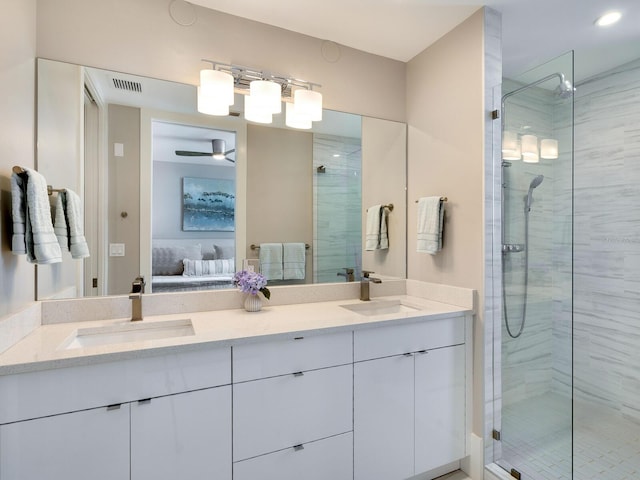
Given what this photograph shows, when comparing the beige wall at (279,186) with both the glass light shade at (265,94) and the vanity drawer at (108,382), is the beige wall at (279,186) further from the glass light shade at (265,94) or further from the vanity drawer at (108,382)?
the vanity drawer at (108,382)

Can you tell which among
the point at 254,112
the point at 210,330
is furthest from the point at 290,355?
the point at 254,112

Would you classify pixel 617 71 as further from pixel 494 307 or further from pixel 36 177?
pixel 36 177

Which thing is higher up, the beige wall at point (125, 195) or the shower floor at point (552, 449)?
the beige wall at point (125, 195)

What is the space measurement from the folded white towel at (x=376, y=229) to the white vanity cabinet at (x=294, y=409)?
913 mm

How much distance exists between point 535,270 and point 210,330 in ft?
6.01

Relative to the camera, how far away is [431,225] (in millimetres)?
2033

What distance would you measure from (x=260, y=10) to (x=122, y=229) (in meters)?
1.40

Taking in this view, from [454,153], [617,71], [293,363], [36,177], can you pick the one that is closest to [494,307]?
[454,153]

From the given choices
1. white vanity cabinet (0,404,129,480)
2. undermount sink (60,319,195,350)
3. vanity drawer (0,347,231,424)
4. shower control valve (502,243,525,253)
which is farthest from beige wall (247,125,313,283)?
shower control valve (502,243,525,253)

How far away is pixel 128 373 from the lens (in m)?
1.17

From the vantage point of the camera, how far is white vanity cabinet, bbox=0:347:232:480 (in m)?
1.05

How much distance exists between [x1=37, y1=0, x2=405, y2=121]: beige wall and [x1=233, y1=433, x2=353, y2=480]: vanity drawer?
1880 mm

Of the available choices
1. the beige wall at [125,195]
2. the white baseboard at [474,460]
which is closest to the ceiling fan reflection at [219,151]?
the beige wall at [125,195]

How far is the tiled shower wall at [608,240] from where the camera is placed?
7.42 ft
